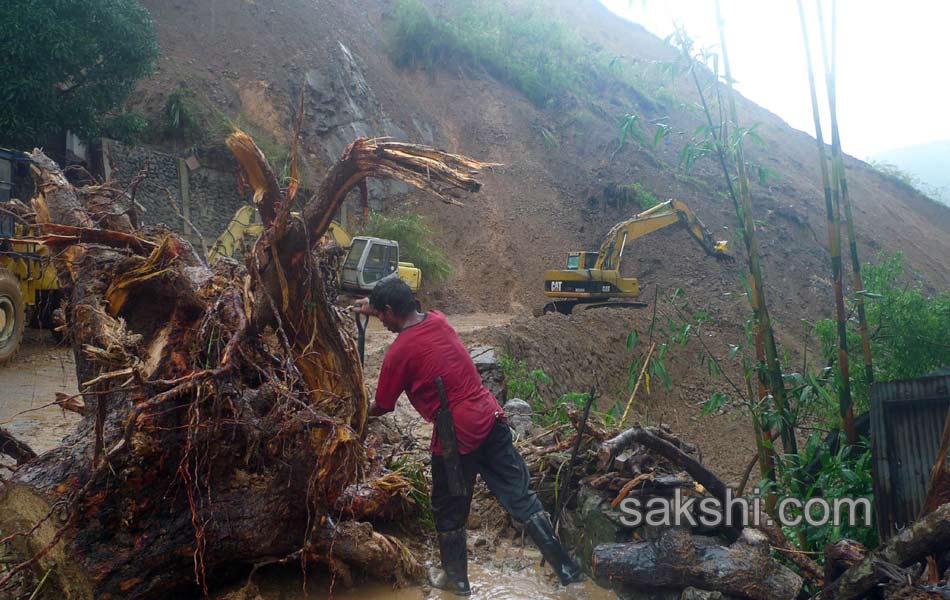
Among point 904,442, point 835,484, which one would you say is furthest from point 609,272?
point 904,442

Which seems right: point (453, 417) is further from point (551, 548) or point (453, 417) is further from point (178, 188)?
point (178, 188)

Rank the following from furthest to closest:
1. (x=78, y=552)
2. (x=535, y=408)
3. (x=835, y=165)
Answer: (x=535, y=408) < (x=835, y=165) < (x=78, y=552)

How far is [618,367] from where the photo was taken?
1381 centimetres

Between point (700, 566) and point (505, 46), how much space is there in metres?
31.8

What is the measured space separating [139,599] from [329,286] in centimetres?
177

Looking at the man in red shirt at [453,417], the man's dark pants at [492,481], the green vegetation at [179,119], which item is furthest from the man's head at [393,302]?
→ the green vegetation at [179,119]

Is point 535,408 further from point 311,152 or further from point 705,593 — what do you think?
point 311,152

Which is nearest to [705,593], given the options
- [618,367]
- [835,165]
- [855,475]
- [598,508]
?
[598,508]

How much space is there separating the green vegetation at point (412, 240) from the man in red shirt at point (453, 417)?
16.4 metres

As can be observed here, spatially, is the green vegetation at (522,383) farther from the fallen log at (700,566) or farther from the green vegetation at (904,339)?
the fallen log at (700,566)

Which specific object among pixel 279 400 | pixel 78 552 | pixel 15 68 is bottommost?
pixel 78 552

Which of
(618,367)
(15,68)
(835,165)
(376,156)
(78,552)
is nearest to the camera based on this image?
(78,552)

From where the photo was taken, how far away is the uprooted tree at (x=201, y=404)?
2.73 meters

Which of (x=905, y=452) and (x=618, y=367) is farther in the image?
(x=618, y=367)
